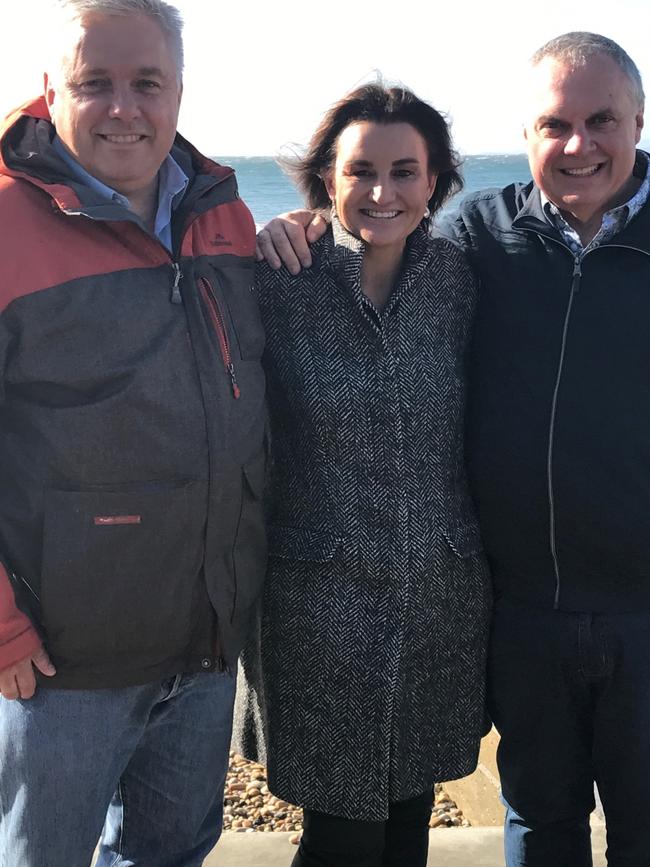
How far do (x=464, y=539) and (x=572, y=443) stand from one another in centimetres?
39

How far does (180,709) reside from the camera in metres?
2.81

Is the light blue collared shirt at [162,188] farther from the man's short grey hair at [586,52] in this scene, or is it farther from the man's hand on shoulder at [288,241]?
the man's short grey hair at [586,52]

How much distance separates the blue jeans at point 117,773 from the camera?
8.32ft

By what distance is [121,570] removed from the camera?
2.53 meters

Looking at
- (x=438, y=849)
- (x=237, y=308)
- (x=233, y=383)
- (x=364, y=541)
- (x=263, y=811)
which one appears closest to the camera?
(x=233, y=383)

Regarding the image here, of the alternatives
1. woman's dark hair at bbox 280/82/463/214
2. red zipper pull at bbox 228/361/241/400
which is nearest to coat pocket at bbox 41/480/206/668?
red zipper pull at bbox 228/361/241/400

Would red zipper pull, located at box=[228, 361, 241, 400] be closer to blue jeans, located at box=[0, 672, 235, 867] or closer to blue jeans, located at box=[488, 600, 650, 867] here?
blue jeans, located at box=[0, 672, 235, 867]

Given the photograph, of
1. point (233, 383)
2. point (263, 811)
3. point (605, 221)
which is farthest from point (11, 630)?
point (263, 811)

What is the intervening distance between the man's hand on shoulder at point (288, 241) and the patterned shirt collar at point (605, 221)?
2.13ft

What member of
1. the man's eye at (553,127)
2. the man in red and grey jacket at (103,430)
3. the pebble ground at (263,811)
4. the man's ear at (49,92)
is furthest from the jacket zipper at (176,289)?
the pebble ground at (263,811)

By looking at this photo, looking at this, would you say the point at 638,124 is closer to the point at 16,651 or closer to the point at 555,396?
the point at 555,396

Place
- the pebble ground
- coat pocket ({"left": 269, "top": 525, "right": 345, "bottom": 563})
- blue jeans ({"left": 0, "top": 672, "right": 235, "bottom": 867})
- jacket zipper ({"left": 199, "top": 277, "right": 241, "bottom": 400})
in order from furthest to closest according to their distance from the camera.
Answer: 1. the pebble ground
2. coat pocket ({"left": 269, "top": 525, "right": 345, "bottom": 563})
3. jacket zipper ({"left": 199, "top": 277, "right": 241, "bottom": 400})
4. blue jeans ({"left": 0, "top": 672, "right": 235, "bottom": 867})

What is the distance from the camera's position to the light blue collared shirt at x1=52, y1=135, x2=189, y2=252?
255 centimetres

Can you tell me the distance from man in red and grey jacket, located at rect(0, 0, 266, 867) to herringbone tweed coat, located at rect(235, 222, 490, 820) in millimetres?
252
